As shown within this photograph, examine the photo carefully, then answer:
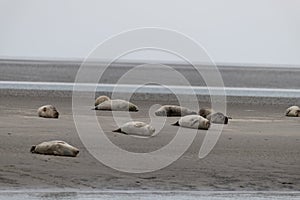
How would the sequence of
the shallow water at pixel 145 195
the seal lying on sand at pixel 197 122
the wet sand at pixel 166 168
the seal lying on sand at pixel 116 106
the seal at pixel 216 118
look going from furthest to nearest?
the seal lying on sand at pixel 116 106 < the seal at pixel 216 118 < the seal lying on sand at pixel 197 122 < the wet sand at pixel 166 168 < the shallow water at pixel 145 195

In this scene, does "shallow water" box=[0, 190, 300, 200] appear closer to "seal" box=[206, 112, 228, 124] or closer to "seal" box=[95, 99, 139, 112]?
"seal" box=[206, 112, 228, 124]

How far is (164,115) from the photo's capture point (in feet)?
54.2

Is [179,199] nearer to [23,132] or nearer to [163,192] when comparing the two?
[163,192]

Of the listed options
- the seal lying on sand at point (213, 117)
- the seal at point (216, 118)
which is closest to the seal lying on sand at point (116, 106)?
the seal lying on sand at point (213, 117)

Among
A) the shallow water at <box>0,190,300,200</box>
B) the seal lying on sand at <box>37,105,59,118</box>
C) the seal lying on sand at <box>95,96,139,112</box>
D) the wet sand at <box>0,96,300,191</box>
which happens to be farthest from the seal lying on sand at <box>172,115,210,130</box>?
the shallow water at <box>0,190,300,200</box>

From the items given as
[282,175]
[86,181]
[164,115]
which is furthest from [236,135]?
[86,181]

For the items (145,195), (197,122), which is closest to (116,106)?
(197,122)

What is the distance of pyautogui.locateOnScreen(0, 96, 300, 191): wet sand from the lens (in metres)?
9.59

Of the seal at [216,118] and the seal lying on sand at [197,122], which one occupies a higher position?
the seal at [216,118]

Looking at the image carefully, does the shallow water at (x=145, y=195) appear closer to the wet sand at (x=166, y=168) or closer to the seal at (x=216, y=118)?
the wet sand at (x=166, y=168)

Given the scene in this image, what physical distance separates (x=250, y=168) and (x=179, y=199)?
6.98ft

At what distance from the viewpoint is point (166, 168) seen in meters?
10.6

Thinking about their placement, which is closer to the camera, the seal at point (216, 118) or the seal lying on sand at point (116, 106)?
the seal at point (216, 118)

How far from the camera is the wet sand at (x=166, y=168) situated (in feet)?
31.5
